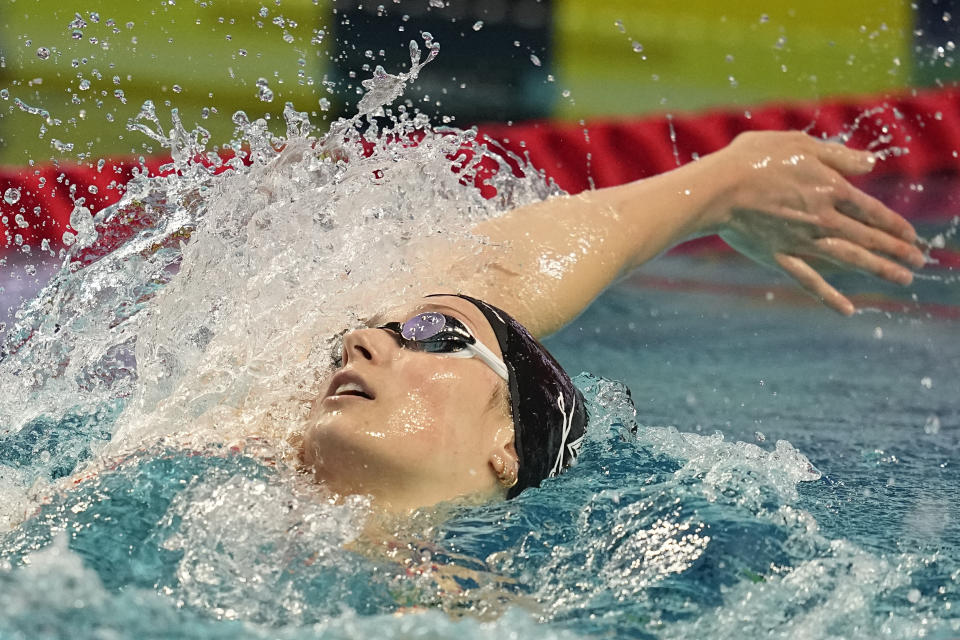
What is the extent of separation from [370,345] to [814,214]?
2.85 feet

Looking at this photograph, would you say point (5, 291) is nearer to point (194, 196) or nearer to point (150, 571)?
point (194, 196)

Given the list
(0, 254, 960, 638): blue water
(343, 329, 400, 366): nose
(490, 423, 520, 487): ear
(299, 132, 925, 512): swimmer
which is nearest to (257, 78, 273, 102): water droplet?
(299, 132, 925, 512): swimmer

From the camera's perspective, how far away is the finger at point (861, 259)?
1811mm

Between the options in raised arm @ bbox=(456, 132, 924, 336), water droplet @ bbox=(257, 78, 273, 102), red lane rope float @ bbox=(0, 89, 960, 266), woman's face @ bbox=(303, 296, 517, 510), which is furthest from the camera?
red lane rope float @ bbox=(0, 89, 960, 266)

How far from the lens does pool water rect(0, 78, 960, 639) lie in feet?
3.76

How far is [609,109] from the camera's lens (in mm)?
4621

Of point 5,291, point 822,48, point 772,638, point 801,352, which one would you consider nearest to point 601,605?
point 772,638

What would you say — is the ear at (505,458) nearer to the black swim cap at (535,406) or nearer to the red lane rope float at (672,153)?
the black swim cap at (535,406)

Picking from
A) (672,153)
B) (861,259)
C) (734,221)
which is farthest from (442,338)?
(672,153)

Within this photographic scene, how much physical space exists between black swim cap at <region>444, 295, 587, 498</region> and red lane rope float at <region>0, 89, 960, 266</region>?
6.51 feet

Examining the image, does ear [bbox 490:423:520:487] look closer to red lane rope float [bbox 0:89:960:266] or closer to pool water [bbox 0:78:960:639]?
pool water [bbox 0:78:960:639]

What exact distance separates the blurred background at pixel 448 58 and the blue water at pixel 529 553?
7.42 ft

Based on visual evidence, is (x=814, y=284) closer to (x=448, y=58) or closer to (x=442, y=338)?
(x=442, y=338)

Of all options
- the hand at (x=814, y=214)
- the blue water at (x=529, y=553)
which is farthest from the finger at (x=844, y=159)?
the blue water at (x=529, y=553)
